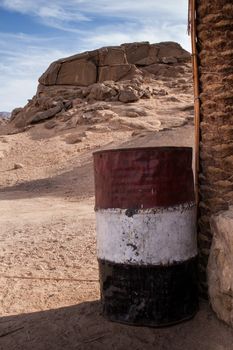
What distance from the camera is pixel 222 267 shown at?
2.65m

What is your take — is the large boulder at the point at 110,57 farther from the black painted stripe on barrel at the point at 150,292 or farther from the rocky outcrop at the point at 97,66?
the black painted stripe on barrel at the point at 150,292

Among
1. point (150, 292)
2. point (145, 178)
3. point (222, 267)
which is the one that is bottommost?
point (150, 292)

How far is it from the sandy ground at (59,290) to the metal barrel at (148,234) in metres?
0.13

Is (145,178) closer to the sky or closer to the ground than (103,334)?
closer to the sky

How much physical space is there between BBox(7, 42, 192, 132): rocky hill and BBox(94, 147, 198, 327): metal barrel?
46.1 feet

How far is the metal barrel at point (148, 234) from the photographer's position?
2.65m

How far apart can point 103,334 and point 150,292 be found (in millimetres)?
392

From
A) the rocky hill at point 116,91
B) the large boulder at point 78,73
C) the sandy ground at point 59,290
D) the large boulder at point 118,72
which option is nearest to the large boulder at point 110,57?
the rocky hill at point 116,91

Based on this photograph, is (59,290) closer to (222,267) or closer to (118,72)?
(222,267)

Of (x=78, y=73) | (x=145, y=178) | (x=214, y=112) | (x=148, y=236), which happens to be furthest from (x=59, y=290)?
(x=78, y=73)

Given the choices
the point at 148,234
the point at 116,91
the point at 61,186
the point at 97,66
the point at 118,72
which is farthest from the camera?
the point at 97,66

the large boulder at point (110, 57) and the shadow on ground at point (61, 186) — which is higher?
the large boulder at point (110, 57)

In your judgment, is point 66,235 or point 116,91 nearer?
point 66,235

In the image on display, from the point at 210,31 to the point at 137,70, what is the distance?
2448 cm
